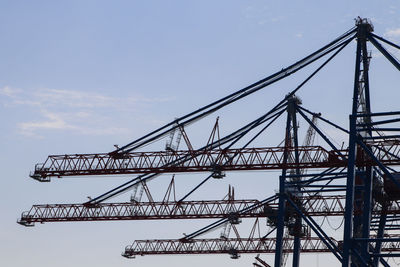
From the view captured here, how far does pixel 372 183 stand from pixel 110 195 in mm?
29267

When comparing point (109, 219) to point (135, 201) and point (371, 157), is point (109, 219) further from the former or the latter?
point (371, 157)

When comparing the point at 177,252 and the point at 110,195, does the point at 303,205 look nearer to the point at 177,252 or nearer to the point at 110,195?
the point at 110,195

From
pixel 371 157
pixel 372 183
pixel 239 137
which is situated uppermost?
pixel 239 137

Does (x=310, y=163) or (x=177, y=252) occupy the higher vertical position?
(x=177, y=252)

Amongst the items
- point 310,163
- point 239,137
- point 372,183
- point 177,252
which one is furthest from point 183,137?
point 177,252

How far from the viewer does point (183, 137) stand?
7294cm

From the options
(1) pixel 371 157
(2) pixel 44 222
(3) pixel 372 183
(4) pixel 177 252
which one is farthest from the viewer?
(4) pixel 177 252

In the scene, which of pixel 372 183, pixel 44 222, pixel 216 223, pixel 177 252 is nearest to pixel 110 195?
pixel 44 222

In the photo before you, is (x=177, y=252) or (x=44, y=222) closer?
(x=44, y=222)

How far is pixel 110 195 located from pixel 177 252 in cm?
2266

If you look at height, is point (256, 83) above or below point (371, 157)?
above

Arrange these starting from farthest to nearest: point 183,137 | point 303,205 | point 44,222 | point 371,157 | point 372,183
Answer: point 44,222 < point 303,205 < point 183,137 < point 372,183 < point 371,157

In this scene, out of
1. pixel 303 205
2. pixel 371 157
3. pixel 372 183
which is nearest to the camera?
pixel 371 157

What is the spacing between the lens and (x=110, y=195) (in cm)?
8631
